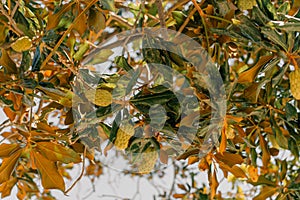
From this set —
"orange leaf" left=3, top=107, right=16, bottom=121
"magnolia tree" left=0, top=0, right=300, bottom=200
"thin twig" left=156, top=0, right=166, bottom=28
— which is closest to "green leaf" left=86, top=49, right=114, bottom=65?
"magnolia tree" left=0, top=0, right=300, bottom=200

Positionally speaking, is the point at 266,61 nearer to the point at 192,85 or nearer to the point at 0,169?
the point at 192,85

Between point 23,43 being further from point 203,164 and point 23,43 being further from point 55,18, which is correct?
point 203,164

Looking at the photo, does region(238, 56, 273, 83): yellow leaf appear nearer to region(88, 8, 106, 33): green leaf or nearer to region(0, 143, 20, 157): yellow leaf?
region(88, 8, 106, 33): green leaf

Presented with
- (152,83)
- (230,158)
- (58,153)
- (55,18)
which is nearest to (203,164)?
(230,158)

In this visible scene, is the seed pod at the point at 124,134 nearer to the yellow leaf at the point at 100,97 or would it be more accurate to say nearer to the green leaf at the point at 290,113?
the yellow leaf at the point at 100,97

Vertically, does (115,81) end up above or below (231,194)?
above

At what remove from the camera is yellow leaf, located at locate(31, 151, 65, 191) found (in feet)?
3.26

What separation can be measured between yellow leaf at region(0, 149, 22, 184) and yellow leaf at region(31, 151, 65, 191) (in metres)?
0.04

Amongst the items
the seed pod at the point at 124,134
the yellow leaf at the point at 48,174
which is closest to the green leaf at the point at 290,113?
the seed pod at the point at 124,134

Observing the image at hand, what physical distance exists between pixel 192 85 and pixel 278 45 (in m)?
0.18

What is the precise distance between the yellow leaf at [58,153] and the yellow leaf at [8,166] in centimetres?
6

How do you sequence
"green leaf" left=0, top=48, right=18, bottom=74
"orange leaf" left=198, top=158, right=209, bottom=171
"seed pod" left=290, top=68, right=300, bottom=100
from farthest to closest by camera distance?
"orange leaf" left=198, top=158, right=209, bottom=171 → "green leaf" left=0, top=48, right=18, bottom=74 → "seed pod" left=290, top=68, right=300, bottom=100

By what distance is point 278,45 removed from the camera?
84 cm

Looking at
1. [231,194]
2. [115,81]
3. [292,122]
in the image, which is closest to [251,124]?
[292,122]
